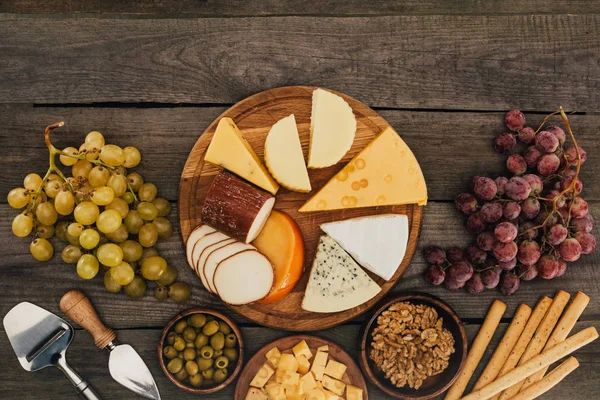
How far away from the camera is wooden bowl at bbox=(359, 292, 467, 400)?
66.5 inches

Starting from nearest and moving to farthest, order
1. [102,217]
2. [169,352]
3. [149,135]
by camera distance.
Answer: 1. [102,217]
2. [169,352]
3. [149,135]

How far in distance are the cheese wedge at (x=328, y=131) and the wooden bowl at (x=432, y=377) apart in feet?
1.73

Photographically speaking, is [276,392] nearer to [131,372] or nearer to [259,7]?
[131,372]

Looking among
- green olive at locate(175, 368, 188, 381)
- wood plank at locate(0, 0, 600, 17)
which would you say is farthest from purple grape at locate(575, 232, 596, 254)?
green olive at locate(175, 368, 188, 381)

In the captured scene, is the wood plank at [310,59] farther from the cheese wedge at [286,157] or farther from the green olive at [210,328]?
the green olive at [210,328]

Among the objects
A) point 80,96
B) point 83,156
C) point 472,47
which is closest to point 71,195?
point 83,156

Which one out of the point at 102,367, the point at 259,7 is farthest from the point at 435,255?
the point at 102,367

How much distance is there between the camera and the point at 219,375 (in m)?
1.70

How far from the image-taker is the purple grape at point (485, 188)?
1704mm

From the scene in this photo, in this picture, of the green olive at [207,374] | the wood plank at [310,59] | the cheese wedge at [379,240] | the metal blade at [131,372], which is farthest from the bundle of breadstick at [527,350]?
the metal blade at [131,372]

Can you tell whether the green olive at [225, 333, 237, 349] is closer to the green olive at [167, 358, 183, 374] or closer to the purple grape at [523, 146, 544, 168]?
the green olive at [167, 358, 183, 374]

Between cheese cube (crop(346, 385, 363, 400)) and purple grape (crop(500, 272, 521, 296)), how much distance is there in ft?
2.01

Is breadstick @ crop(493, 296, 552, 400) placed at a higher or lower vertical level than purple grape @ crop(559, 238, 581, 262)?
lower

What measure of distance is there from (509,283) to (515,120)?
0.57 metres
